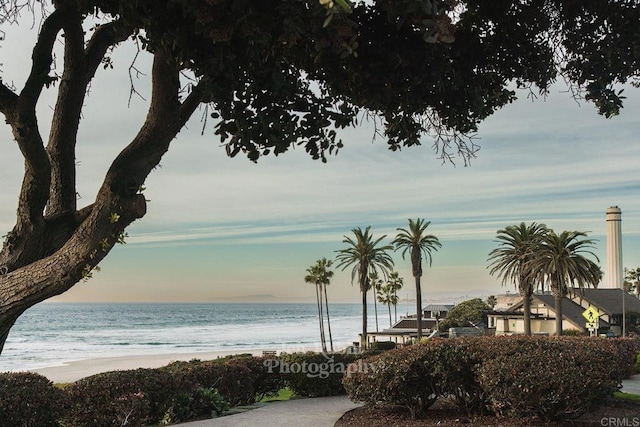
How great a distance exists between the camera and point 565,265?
136 feet

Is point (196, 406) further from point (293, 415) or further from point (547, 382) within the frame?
point (547, 382)

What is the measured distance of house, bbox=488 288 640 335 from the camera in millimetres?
58656

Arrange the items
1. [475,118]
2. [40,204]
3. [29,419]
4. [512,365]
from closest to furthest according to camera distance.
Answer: [40,204]
[475,118]
[29,419]
[512,365]

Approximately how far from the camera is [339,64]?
15.7 ft

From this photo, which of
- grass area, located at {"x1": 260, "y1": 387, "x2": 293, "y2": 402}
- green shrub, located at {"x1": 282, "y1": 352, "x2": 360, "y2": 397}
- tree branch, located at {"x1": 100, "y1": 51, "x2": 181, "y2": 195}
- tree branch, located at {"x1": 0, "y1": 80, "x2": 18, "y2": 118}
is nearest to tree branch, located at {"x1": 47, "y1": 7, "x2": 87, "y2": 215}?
tree branch, located at {"x1": 0, "y1": 80, "x2": 18, "y2": 118}

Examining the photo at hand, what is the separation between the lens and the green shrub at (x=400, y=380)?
10516mm

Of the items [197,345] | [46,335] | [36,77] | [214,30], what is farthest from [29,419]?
[46,335]

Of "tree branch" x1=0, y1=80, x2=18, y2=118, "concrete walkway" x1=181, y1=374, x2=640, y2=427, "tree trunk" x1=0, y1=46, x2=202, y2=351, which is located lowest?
"concrete walkway" x1=181, y1=374, x2=640, y2=427

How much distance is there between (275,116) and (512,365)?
23.3 ft

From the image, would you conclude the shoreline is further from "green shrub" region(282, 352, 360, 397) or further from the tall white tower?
the tall white tower

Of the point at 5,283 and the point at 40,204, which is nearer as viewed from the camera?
the point at 5,283

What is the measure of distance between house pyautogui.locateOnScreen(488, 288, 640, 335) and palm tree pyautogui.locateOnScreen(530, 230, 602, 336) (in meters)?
16.4

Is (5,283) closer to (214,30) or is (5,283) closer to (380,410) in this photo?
(214,30)

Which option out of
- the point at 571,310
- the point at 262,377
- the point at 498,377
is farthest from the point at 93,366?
the point at 498,377
